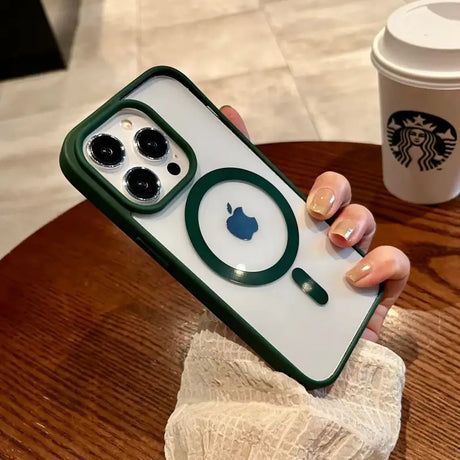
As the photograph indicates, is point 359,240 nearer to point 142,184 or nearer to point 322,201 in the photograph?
point 322,201

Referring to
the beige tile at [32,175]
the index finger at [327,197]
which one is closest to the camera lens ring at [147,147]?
the index finger at [327,197]

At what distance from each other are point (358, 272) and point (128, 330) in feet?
0.56

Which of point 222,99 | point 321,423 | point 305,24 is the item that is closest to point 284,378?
point 321,423

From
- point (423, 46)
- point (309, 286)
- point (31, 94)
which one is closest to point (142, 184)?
point (309, 286)

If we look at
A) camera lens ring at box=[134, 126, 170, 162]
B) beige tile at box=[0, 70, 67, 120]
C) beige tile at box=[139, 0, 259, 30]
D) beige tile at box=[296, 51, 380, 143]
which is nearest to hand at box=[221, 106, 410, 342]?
camera lens ring at box=[134, 126, 170, 162]

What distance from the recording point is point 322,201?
367mm

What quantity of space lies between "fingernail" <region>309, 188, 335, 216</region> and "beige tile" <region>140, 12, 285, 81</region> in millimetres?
855

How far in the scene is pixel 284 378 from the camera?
305mm

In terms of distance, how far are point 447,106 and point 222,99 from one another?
0.72 metres

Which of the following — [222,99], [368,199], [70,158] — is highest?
[70,158]

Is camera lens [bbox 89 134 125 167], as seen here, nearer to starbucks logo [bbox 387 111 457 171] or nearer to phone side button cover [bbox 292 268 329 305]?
phone side button cover [bbox 292 268 329 305]

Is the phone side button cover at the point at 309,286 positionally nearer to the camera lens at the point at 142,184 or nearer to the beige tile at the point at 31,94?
the camera lens at the point at 142,184

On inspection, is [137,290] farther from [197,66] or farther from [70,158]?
[197,66]

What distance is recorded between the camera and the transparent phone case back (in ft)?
1.02
